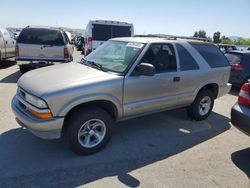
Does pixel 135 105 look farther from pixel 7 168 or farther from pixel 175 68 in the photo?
pixel 7 168

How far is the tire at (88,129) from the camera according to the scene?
3.79 meters

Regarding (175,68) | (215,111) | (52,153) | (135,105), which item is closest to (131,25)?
(215,111)

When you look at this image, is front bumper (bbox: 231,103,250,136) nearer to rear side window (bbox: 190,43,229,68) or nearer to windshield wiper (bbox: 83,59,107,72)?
rear side window (bbox: 190,43,229,68)

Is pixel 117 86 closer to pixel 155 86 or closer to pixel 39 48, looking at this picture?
pixel 155 86

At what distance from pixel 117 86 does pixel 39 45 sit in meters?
6.03

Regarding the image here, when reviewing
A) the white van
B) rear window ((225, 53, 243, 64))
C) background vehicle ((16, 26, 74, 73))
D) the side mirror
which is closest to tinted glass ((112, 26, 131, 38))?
the white van

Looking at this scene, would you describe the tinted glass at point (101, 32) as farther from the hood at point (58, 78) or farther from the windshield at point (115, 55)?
the hood at point (58, 78)

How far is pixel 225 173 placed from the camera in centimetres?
375

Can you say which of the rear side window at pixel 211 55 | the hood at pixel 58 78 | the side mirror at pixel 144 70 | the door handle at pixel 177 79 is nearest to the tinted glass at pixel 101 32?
the rear side window at pixel 211 55

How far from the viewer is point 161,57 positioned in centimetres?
482

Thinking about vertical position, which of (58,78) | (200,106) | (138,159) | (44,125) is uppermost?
(58,78)

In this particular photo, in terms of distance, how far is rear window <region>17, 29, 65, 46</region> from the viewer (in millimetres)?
9133

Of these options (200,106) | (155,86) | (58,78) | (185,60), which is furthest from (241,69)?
(58,78)

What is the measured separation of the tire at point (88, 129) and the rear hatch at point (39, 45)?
5787 mm
